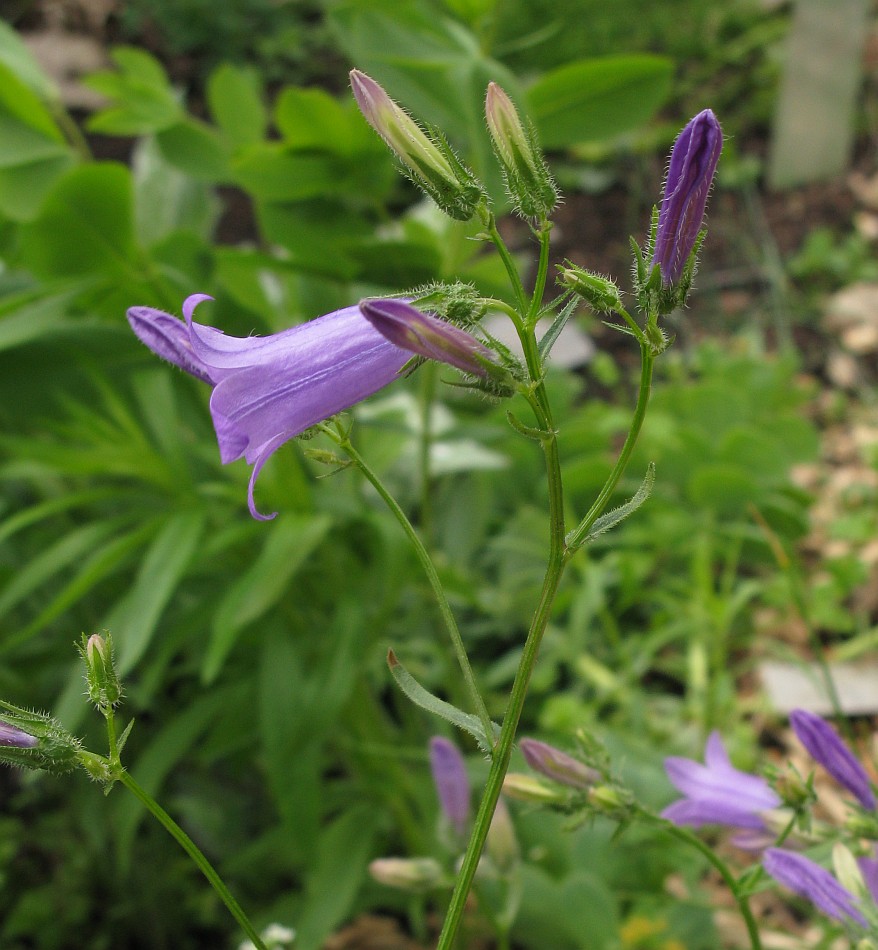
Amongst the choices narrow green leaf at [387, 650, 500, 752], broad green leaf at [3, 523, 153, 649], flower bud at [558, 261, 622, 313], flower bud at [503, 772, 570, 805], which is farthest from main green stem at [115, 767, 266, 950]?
broad green leaf at [3, 523, 153, 649]

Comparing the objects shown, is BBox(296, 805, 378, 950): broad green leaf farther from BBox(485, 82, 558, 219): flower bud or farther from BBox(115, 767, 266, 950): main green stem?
BBox(485, 82, 558, 219): flower bud

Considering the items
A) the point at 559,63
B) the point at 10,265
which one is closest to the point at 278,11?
the point at 559,63

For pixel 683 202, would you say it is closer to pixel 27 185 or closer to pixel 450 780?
pixel 450 780

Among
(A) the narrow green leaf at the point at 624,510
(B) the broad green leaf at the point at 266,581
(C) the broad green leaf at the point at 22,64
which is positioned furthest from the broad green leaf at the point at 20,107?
(A) the narrow green leaf at the point at 624,510

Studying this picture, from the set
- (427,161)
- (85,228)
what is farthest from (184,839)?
(85,228)

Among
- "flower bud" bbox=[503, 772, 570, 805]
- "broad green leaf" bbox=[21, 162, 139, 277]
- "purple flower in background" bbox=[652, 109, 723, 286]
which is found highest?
"purple flower in background" bbox=[652, 109, 723, 286]

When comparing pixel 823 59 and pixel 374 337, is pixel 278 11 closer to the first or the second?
pixel 823 59

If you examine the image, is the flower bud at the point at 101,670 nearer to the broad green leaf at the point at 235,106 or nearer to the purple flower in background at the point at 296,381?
the purple flower in background at the point at 296,381
